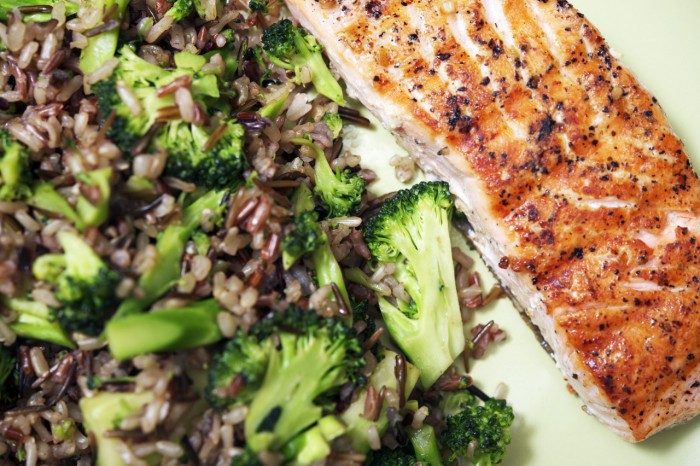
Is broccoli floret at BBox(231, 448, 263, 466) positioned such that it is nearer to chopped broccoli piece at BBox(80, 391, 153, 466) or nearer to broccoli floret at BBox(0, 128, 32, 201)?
chopped broccoli piece at BBox(80, 391, 153, 466)

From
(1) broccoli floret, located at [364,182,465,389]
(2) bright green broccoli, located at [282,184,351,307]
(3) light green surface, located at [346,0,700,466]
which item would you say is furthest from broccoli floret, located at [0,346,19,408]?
(3) light green surface, located at [346,0,700,466]

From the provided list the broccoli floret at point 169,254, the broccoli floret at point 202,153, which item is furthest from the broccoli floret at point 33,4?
the broccoli floret at point 169,254

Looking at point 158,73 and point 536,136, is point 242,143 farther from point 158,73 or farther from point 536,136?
point 536,136

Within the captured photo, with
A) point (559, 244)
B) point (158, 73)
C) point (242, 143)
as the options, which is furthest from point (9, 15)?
point (559, 244)

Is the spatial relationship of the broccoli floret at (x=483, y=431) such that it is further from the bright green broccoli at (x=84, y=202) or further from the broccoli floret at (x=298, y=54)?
the bright green broccoli at (x=84, y=202)

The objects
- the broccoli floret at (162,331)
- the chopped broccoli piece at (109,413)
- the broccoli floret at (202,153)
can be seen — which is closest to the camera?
the broccoli floret at (162,331)

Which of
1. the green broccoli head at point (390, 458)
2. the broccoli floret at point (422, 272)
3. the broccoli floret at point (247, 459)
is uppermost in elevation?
the broccoli floret at point (422, 272)

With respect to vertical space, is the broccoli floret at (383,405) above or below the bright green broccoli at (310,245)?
Answer: below
